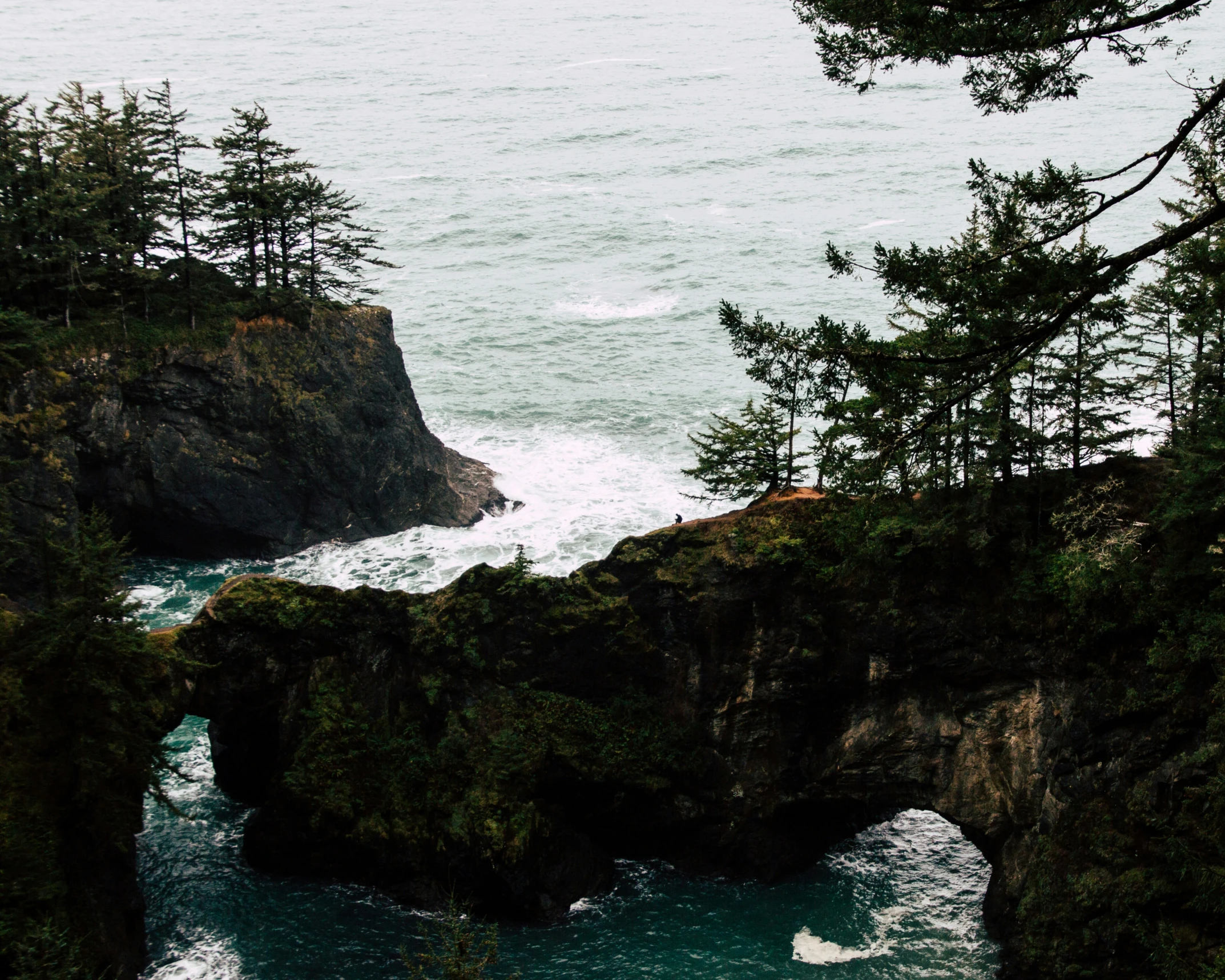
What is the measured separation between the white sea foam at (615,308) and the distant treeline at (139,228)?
2930cm

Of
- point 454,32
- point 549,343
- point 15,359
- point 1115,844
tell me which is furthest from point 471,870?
point 454,32

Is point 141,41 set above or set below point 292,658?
above

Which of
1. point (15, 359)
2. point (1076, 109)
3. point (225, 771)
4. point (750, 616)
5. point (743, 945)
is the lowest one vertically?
point (743, 945)

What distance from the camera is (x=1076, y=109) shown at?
111750mm

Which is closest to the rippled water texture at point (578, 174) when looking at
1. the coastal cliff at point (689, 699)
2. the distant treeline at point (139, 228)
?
the distant treeline at point (139, 228)

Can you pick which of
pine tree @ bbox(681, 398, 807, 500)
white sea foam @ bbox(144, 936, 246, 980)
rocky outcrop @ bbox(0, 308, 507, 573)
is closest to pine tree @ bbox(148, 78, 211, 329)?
rocky outcrop @ bbox(0, 308, 507, 573)

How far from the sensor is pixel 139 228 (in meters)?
50.2

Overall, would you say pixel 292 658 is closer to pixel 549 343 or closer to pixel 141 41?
pixel 549 343

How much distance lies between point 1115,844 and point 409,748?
21.1 m

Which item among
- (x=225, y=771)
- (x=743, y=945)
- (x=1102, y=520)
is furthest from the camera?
(x=225, y=771)

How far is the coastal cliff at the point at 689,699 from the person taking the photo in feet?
100

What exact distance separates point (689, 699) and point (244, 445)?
29323 millimetres

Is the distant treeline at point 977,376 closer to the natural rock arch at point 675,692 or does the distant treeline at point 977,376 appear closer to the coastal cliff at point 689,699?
the coastal cliff at point 689,699

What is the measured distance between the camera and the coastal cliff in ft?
100
